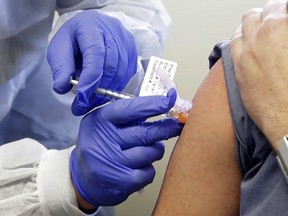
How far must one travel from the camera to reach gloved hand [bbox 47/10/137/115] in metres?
0.81

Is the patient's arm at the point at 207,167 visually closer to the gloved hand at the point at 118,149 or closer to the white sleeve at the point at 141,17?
the gloved hand at the point at 118,149

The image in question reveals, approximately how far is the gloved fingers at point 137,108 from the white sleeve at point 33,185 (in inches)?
6.4

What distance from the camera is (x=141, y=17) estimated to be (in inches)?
46.9

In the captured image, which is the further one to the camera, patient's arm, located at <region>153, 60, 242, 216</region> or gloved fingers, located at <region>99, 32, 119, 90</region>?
gloved fingers, located at <region>99, 32, 119, 90</region>

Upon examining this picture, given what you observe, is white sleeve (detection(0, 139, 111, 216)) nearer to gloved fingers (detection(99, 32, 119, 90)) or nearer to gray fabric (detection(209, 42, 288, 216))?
gloved fingers (detection(99, 32, 119, 90))

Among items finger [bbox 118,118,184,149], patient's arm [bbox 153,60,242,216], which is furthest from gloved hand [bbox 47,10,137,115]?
patient's arm [bbox 153,60,242,216]

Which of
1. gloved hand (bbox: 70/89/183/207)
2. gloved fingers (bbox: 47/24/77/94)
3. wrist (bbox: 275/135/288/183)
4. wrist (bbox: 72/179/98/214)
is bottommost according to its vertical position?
wrist (bbox: 72/179/98/214)

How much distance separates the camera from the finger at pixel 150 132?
0.82 m

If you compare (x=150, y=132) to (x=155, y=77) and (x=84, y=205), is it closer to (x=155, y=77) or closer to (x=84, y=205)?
(x=155, y=77)

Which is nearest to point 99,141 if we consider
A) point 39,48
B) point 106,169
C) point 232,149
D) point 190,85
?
point 106,169

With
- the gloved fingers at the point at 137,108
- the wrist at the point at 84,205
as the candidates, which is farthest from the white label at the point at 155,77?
the wrist at the point at 84,205

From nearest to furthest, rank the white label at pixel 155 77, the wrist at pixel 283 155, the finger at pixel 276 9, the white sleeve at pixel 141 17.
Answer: the wrist at pixel 283 155, the finger at pixel 276 9, the white label at pixel 155 77, the white sleeve at pixel 141 17

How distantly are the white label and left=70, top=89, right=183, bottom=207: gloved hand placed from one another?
4 cm

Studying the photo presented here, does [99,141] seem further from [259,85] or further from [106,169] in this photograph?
[259,85]
